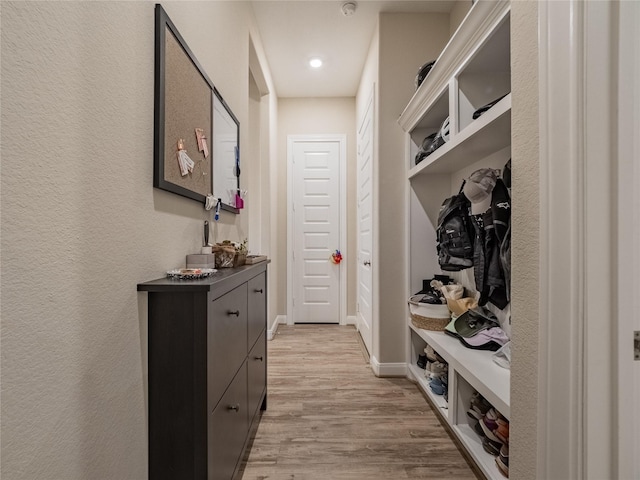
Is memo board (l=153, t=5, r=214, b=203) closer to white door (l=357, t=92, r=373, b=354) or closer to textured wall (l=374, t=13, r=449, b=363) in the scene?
textured wall (l=374, t=13, r=449, b=363)

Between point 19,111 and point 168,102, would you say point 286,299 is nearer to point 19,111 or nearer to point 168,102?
point 168,102

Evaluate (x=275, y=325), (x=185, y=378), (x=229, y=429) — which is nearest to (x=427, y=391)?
(x=229, y=429)

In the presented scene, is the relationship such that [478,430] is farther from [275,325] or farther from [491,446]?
[275,325]

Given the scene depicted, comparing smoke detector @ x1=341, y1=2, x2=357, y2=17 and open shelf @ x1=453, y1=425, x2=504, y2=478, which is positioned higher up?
smoke detector @ x1=341, y1=2, x2=357, y2=17

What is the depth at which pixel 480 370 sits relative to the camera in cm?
146

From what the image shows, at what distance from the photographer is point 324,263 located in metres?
4.21

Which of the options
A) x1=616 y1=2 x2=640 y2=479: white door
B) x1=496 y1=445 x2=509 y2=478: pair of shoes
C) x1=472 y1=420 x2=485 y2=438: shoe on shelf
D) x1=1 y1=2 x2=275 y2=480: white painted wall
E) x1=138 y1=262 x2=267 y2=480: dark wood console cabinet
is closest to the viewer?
x1=1 y1=2 x2=275 y2=480: white painted wall

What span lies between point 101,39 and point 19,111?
35 centimetres

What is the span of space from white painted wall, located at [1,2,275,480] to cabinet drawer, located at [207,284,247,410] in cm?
21

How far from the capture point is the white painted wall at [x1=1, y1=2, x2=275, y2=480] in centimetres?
60

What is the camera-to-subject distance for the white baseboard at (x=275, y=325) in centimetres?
352

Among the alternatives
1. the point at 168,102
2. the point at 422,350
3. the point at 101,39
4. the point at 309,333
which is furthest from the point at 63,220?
the point at 309,333

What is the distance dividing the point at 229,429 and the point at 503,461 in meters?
1.13

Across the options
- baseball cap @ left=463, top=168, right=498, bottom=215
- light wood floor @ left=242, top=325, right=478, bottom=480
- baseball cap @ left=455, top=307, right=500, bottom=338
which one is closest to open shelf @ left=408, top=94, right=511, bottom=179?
baseball cap @ left=463, top=168, right=498, bottom=215
